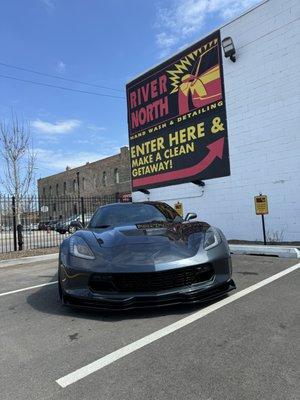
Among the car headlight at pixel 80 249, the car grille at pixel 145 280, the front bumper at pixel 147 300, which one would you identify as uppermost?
the car headlight at pixel 80 249

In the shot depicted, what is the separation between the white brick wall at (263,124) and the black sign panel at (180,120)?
1.61 feet

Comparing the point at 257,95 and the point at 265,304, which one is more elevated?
the point at 257,95

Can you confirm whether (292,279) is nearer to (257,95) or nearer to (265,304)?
(265,304)

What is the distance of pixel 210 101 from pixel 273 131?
9.39 ft

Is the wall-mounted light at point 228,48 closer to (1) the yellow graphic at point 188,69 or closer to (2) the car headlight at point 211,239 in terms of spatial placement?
(1) the yellow graphic at point 188,69

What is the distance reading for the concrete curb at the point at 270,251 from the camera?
28.4ft

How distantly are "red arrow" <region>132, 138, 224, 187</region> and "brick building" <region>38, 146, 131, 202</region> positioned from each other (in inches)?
1094

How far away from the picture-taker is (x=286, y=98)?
11570 mm

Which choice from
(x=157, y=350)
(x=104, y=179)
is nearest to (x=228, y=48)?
(x=157, y=350)

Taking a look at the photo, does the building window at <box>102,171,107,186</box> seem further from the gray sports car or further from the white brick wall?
the gray sports car

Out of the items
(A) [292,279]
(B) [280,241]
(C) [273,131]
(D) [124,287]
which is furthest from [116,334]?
(C) [273,131]

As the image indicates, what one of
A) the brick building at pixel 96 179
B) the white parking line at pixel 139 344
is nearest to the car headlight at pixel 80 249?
the white parking line at pixel 139 344

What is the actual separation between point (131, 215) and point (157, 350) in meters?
3.13

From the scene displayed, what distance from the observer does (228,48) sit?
12930 millimetres
